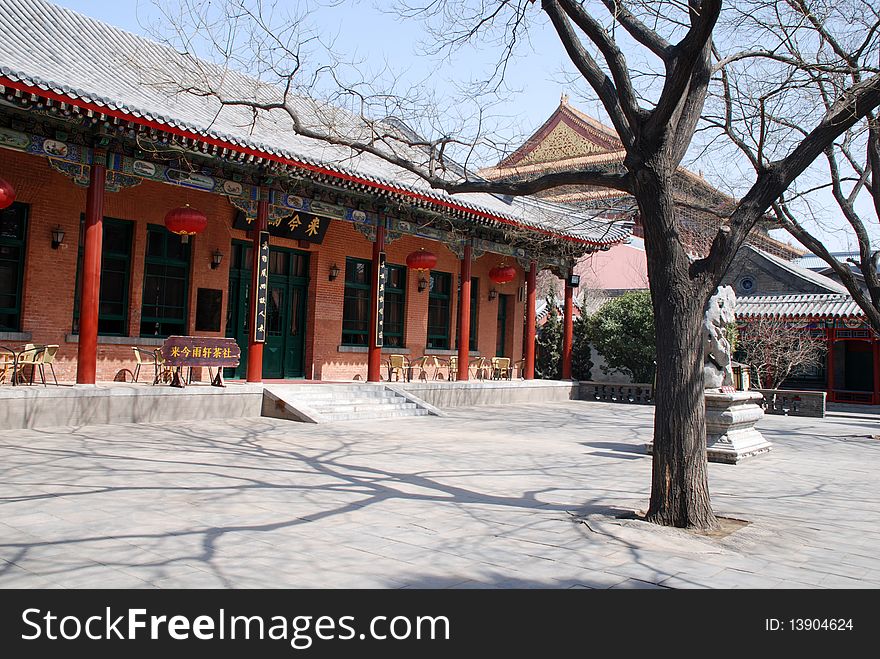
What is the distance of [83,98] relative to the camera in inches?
343

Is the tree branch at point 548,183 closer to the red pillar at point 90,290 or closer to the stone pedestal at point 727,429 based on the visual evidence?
the stone pedestal at point 727,429

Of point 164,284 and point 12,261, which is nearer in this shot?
point 12,261

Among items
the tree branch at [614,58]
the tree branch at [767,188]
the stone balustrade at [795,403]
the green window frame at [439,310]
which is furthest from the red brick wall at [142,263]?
the tree branch at [767,188]

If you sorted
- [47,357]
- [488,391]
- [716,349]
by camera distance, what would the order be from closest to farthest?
[716,349] < [47,357] < [488,391]

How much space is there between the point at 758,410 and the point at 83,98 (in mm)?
9061

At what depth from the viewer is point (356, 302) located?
1591 cm

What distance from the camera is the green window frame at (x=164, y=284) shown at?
40.5 ft

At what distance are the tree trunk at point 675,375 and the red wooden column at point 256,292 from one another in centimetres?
782

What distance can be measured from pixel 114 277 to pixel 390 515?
8342 millimetres

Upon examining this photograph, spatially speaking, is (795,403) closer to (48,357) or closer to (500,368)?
(500,368)

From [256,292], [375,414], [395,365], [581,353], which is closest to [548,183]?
[375,414]

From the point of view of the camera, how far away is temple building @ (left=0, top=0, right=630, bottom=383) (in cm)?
998
